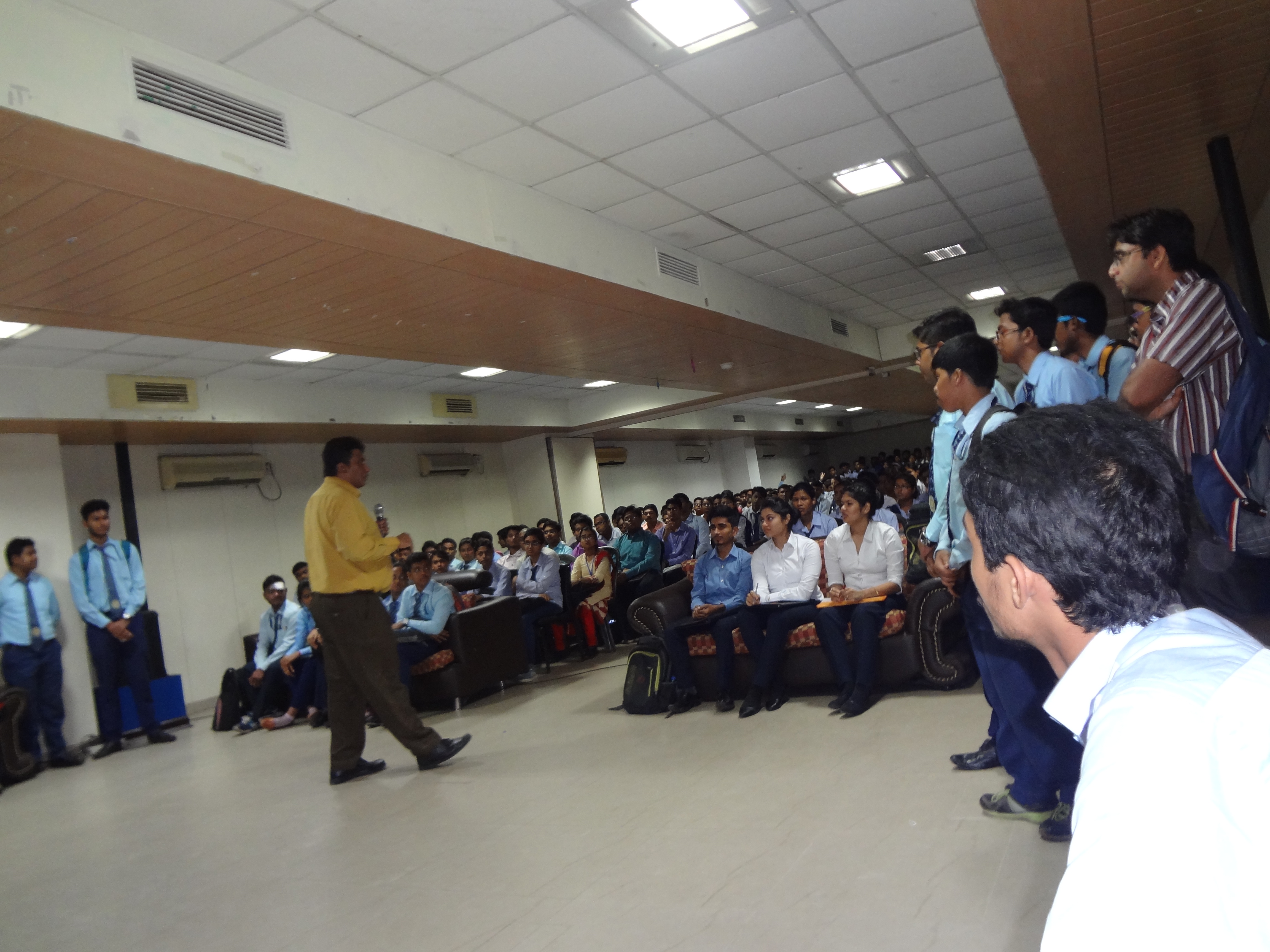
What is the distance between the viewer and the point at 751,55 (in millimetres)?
3518

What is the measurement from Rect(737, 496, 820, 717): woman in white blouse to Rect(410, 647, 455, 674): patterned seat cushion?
2.16 m

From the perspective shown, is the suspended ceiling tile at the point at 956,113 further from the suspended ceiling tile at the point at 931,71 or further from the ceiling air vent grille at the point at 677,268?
the ceiling air vent grille at the point at 677,268

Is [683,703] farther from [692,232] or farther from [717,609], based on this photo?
[692,232]

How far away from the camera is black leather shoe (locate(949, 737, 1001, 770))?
2.98 meters

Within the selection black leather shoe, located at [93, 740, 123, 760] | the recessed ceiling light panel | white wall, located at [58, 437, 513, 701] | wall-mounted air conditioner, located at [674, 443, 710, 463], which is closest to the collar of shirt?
black leather shoe, located at [93, 740, 123, 760]

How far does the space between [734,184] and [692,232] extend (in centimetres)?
72

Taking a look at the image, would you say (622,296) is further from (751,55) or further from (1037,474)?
(1037,474)

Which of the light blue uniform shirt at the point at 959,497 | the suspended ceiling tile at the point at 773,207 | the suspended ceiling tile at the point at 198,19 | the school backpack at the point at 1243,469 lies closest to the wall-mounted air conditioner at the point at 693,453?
the suspended ceiling tile at the point at 773,207

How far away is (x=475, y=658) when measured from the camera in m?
5.88

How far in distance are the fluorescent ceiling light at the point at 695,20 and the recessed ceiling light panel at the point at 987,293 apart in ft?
20.1

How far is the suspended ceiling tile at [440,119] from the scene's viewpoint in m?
3.43

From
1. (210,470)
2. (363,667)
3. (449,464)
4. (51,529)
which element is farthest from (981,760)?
(449,464)

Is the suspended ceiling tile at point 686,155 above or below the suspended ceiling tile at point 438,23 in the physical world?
below

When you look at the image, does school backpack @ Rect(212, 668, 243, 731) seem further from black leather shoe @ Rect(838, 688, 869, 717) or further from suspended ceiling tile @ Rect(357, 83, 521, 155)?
black leather shoe @ Rect(838, 688, 869, 717)
